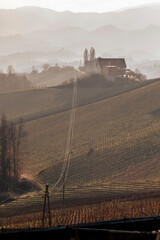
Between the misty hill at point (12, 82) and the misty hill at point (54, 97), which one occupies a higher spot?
the misty hill at point (12, 82)

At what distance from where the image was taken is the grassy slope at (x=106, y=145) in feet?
161

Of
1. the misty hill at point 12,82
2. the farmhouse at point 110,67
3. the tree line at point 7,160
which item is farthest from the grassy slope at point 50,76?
the tree line at point 7,160

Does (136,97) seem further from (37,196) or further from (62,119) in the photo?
(37,196)

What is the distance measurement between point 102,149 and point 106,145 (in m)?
1.91

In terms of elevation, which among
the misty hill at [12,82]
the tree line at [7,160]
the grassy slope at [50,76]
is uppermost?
the grassy slope at [50,76]

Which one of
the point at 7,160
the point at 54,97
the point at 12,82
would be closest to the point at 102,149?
the point at 7,160

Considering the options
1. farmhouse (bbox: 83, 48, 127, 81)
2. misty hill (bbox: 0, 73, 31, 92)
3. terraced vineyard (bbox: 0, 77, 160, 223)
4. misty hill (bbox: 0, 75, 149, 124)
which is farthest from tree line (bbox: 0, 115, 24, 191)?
misty hill (bbox: 0, 73, 31, 92)

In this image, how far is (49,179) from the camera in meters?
50.8

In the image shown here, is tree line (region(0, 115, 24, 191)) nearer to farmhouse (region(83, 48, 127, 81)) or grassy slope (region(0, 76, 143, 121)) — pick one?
grassy slope (region(0, 76, 143, 121))

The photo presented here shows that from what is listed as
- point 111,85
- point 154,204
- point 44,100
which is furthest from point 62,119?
point 154,204

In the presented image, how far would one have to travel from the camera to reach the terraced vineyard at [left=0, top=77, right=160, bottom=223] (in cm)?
4588

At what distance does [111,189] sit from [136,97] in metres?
45.8

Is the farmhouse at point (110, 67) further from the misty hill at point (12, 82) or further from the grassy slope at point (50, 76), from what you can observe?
the misty hill at point (12, 82)

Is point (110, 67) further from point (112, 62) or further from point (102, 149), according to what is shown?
point (102, 149)
